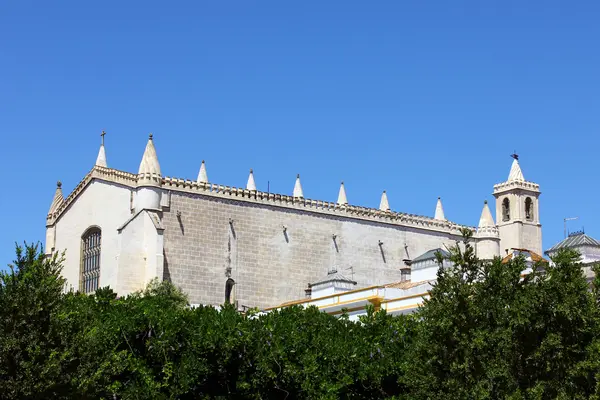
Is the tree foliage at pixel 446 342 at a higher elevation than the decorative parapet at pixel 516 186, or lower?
lower

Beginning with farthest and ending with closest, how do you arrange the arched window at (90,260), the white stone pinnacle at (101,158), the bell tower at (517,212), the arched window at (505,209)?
the arched window at (505,209)
the bell tower at (517,212)
the white stone pinnacle at (101,158)
the arched window at (90,260)

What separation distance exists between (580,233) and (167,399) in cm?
3342

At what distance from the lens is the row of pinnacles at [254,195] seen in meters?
56.1

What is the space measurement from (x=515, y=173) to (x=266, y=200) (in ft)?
57.8

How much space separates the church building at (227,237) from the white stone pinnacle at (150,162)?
5 cm

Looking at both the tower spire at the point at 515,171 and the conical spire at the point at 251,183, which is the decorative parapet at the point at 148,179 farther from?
the tower spire at the point at 515,171

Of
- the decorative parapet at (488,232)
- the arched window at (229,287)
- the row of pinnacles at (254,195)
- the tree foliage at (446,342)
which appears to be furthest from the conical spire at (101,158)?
the tree foliage at (446,342)

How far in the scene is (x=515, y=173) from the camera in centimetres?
7000

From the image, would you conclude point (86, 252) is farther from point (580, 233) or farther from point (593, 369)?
point (593, 369)

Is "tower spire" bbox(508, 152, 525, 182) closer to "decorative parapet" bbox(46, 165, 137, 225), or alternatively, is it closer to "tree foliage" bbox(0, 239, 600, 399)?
"decorative parapet" bbox(46, 165, 137, 225)

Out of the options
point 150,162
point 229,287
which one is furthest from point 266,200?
point 150,162

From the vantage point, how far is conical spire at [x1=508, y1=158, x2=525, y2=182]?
69438mm

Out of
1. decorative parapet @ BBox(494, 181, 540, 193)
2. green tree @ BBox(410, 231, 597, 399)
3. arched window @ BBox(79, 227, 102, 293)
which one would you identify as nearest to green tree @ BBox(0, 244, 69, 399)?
green tree @ BBox(410, 231, 597, 399)

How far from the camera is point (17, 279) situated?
2625 cm
